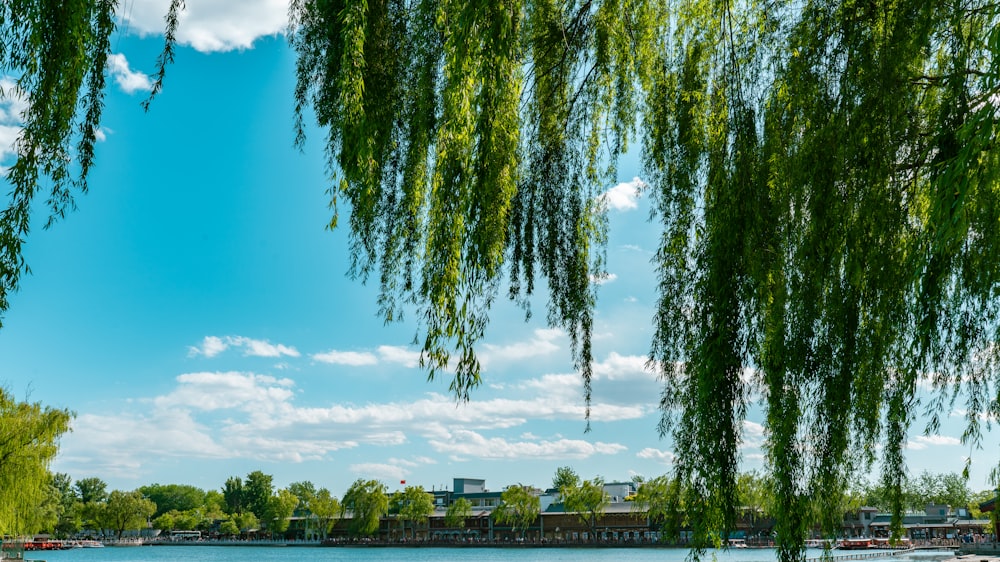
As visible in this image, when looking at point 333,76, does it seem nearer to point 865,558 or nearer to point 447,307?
point 447,307

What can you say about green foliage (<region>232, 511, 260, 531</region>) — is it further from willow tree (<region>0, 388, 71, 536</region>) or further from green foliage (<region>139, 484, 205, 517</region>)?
willow tree (<region>0, 388, 71, 536</region>)

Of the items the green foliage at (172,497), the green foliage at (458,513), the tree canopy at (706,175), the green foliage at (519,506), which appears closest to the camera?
the tree canopy at (706,175)

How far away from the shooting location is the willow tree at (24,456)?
22.1 meters

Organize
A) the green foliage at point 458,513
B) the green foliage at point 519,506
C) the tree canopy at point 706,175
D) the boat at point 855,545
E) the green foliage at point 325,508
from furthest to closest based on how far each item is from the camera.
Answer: the green foliage at point 325,508 < the green foliage at point 458,513 < the green foliage at point 519,506 < the boat at point 855,545 < the tree canopy at point 706,175

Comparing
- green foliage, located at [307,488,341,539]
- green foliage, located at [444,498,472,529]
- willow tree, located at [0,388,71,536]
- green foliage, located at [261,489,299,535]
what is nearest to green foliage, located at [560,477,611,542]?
green foliage, located at [444,498,472,529]

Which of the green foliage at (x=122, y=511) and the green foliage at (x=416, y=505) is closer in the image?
the green foliage at (x=416, y=505)

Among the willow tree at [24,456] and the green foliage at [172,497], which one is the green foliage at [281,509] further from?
the willow tree at [24,456]

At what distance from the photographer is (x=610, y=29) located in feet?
15.0

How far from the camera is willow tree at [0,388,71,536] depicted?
2208 centimetres

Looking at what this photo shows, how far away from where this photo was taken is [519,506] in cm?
6700

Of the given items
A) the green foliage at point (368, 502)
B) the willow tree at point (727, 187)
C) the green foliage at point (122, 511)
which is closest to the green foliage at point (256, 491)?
the green foliage at point (122, 511)

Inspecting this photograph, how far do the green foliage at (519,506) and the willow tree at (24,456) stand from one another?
46856mm

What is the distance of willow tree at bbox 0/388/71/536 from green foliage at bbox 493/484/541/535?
46856 mm

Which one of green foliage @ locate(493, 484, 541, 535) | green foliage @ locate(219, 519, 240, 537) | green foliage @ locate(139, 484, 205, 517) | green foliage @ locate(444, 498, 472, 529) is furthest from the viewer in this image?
green foliage @ locate(139, 484, 205, 517)
